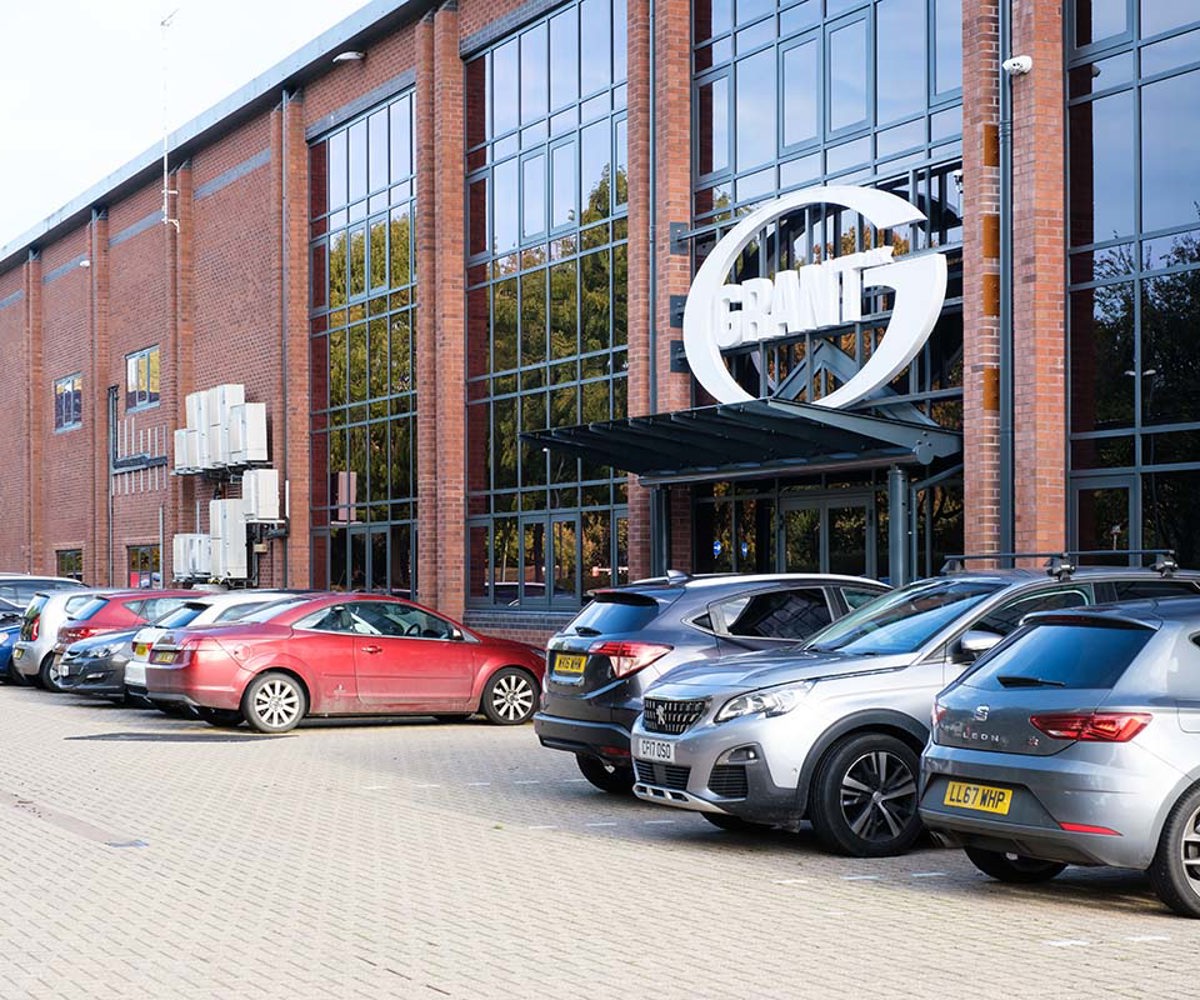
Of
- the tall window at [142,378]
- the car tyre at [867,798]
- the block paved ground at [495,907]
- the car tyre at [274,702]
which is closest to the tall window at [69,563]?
the tall window at [142,378]

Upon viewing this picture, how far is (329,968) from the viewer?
7.58 m

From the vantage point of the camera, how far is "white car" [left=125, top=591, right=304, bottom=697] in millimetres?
20516

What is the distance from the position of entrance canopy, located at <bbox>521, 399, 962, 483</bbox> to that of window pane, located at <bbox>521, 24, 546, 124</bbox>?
7097 millimetres

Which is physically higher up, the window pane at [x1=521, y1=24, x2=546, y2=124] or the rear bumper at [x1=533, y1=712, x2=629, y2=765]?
the window pane at [x1=521, y1=24, x2=546, y2=124]

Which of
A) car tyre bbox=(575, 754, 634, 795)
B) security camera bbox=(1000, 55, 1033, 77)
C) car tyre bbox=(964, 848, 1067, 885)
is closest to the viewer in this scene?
car tyre bbox=(964, 848, 1067, 885)

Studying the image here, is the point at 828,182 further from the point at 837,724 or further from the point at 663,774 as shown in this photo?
the point at 837,724

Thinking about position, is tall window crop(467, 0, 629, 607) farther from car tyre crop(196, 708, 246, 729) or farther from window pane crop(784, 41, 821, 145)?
car tyre crop(196, 708, 246, 729)

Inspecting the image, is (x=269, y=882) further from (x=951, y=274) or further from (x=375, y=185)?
(x=375, y=185)

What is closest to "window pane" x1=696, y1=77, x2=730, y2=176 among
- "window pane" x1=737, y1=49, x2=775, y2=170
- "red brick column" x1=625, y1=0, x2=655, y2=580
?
"window pane" x1=737, y1=49, x2=775, y2=170

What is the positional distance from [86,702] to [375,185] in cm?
1379

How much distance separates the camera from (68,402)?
53094mm

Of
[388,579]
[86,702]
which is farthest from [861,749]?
[388,579]

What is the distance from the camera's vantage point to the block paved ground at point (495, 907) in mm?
7359

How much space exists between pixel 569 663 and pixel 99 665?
11.5 meters
